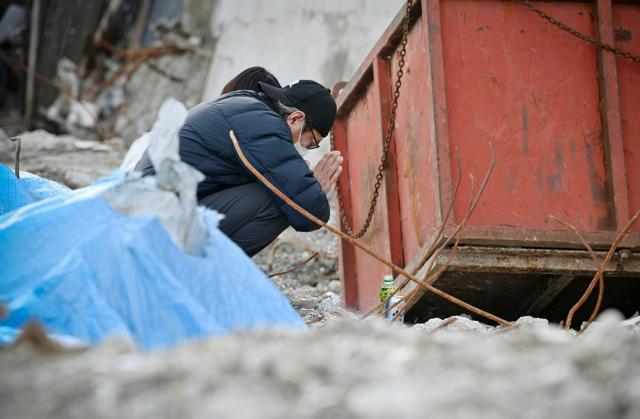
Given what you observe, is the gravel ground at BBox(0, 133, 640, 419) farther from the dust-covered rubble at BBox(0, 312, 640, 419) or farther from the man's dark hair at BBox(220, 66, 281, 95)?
the man's dark hair at BBox(220, 66, 281, 95)

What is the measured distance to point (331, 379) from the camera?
65.2 inches

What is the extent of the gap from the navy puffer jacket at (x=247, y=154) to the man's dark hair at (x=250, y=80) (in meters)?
0.51

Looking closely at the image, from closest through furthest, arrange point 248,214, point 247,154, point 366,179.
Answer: point 247,154
point 248,214
point 366,179

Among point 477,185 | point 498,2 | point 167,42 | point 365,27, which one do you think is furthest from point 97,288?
point 167,42

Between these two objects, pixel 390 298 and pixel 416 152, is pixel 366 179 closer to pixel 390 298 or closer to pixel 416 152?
pixel 416 152

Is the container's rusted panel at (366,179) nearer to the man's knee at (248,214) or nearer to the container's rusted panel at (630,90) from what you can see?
the man's knee at (248,214)

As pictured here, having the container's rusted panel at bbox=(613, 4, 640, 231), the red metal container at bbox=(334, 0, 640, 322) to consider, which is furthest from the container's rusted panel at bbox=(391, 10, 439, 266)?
the container's rusted panel at bbox=(613, 4, 640, 231)

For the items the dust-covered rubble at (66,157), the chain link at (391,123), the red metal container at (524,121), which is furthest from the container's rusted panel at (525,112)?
the dust-covered rubble at (66,157)

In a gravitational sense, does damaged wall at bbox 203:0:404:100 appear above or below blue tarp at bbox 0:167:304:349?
above

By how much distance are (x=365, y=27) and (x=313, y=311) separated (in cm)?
481

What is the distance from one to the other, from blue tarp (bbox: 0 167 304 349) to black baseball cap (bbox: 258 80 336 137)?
141cm

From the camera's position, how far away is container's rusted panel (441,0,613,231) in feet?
12.0

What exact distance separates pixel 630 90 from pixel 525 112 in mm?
489

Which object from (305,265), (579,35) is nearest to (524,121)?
(579,35)
